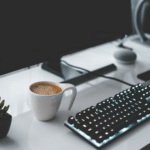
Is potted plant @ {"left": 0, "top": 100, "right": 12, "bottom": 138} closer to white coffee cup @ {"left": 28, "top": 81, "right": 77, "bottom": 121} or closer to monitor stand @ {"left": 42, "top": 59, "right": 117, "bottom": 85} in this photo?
white coffee cup @ {"left": 28, "top": 81, "right": 77, "bottom": 121}

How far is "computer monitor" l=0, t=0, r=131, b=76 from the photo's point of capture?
29.7 inches

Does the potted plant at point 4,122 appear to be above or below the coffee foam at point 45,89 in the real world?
below

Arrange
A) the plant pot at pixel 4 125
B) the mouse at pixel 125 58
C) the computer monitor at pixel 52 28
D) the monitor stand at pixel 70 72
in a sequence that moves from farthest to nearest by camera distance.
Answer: the mouse at pixel 125 58 < the monitor stand at pixel 70 72 < the computer monitor at pixel 52 28 < the plant pot at pixel 4 125

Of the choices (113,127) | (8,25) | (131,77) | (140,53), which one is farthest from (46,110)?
(140,53)

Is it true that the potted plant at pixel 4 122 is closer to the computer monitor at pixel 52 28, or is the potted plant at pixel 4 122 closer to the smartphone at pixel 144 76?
the computer monitor at pixel 52 28

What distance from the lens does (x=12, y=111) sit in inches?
29.0

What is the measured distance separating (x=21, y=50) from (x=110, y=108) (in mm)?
353

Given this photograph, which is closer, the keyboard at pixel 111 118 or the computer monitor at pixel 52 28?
the keyboard at pixel 111 118

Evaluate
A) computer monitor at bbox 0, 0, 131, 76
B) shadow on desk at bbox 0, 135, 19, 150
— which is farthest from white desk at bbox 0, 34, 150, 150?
computer monitor at bbox 0, 0, 131, 76

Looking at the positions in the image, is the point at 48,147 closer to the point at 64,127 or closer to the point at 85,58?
the point at 64,127

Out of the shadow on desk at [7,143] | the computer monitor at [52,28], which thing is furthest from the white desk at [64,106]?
the computer monitor at [52,28]

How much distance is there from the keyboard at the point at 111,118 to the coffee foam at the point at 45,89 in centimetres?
9

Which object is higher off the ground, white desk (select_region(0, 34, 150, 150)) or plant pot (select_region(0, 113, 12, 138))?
plant pot (select_region(0, 113, 12, 138))

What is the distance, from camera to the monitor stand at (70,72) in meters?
0.93
